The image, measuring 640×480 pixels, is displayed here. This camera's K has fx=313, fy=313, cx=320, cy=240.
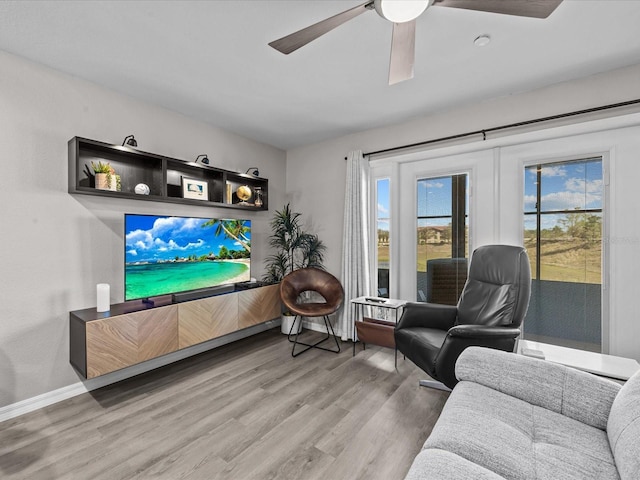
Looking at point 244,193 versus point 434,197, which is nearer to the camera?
point 434,197

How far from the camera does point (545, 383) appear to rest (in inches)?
56.0

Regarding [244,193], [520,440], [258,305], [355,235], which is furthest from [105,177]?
[520,440]

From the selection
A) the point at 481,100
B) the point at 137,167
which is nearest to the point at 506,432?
→ the point at 481,100

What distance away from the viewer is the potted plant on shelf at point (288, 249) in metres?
4.13

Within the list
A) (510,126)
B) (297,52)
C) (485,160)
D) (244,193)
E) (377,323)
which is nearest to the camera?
(297,52)

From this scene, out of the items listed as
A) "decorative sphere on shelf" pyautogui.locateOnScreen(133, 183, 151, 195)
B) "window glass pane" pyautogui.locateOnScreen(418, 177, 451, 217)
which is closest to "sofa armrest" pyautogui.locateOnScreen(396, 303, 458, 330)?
"window glass pane" pyautogui.locateOnScreen(418, 177, 451, 217)

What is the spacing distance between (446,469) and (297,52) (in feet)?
8.11

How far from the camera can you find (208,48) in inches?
85.7

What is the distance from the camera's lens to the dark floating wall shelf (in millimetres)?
2471

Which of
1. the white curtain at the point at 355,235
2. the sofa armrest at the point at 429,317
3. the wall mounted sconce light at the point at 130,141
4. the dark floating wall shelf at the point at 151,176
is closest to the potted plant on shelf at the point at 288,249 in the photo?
the dark floating wall shelf at the point at 151,176

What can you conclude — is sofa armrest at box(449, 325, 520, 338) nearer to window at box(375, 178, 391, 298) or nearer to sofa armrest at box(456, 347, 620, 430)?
sofa armrest at box(456, 347, 620, 430)

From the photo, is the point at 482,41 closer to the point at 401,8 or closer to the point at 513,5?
the point at 513,5

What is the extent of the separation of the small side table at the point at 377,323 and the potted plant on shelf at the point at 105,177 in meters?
2.53

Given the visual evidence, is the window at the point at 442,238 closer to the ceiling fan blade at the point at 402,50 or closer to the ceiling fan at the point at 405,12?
the ceiling fan blade at the point at 402,50
